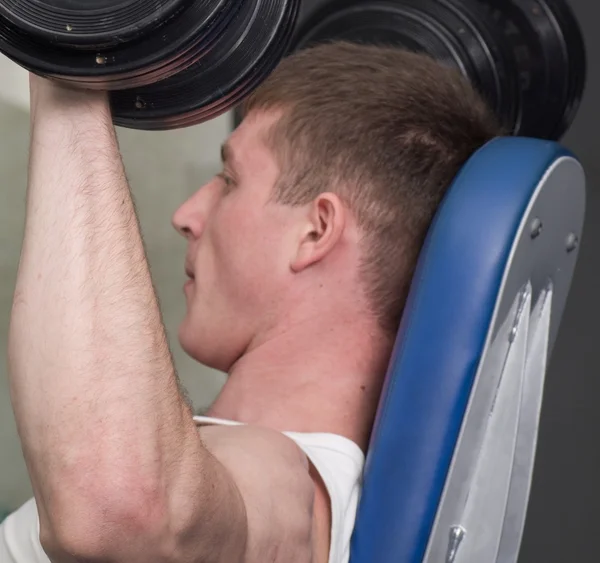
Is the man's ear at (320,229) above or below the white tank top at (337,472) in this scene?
above

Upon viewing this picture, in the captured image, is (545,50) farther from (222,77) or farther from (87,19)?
(87,19)

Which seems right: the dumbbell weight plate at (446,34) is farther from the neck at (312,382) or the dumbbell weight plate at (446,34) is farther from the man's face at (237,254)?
the neck at (312,382)

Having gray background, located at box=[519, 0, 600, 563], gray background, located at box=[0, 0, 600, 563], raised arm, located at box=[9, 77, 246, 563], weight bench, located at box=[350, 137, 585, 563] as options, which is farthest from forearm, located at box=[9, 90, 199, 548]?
gray background, located at box=[519, 0, 600, 563]

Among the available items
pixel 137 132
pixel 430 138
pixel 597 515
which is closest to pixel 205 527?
pixel 430 138

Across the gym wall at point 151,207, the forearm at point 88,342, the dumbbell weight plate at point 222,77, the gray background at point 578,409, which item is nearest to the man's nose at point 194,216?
the gym wall at point 151,207

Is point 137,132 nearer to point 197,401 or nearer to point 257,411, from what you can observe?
point 197,401

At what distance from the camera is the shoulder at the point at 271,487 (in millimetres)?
900

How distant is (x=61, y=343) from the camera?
750 millimetres

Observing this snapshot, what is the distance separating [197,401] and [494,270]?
3.81ft

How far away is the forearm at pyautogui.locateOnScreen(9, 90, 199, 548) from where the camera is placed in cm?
73

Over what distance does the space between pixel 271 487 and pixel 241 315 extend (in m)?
0.43

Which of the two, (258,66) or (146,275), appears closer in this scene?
(146,275)

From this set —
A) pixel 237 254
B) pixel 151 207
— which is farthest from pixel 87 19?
pixel 151 207

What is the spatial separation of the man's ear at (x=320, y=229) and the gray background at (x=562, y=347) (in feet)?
2.36
